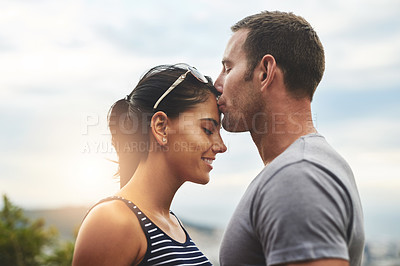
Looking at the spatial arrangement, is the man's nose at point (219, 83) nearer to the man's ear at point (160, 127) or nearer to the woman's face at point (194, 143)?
the woman's face at point (194, 143)

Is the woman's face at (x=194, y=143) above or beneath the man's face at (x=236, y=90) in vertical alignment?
beneath

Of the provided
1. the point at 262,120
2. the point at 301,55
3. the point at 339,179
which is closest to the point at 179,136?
the point at 262,120

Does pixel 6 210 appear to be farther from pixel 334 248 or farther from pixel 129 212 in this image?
pixel 334 248

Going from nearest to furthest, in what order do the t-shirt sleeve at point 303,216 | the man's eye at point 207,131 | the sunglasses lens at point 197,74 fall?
the t-shirt sleeve at point 303,216, the man's eye at point 207,131, the sunglasses lens at point 197,74

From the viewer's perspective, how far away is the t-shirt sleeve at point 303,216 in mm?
2135

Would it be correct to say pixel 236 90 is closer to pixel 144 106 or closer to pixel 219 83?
pixel 219 83

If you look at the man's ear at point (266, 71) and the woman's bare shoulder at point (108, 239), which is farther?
the man's ear at point (266, 71)

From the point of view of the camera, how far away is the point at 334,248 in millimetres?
2141

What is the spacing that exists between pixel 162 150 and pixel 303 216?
5.13ft

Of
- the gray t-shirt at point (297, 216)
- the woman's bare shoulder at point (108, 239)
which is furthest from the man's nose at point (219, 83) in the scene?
the woman's bare shoulder at point (108, 239)

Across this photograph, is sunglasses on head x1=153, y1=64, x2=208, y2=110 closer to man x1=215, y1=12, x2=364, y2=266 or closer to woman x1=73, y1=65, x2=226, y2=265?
woman x1=73, y1=65, x2=226, y2=265

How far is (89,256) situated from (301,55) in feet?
6.96

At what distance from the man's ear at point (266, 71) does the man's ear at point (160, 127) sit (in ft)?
2.70

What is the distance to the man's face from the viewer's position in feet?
11.2
